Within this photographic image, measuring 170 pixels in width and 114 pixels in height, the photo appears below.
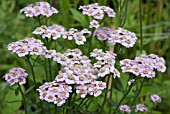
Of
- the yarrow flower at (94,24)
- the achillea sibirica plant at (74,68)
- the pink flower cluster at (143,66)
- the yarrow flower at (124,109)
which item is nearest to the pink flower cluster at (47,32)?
the achillea sibirica plant at (74,68)

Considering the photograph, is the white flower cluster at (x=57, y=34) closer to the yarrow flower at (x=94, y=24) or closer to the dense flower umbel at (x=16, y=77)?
the yarrow flower at (x=94, y=24)

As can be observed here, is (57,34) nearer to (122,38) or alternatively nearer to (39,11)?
(39,11)

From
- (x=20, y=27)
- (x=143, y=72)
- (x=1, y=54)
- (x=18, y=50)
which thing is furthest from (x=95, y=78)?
(x=20, y=27)

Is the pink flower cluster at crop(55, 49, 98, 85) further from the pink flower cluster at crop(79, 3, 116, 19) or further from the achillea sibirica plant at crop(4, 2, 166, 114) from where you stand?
the pink flower cluster at crop(79, 3, 116, 19)

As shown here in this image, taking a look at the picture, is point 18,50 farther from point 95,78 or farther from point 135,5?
point 135,5

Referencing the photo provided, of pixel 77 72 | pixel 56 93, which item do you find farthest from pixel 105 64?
pixel 56 93
